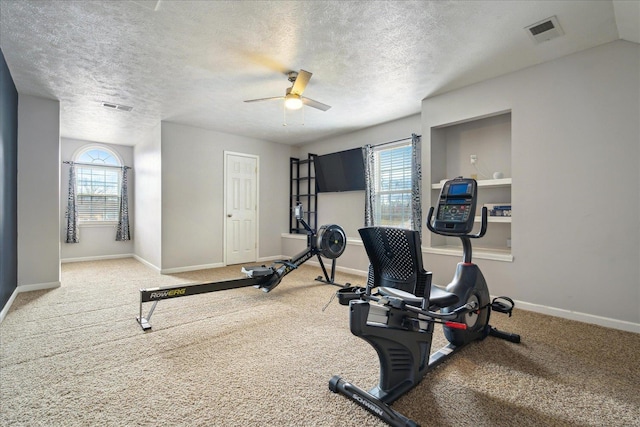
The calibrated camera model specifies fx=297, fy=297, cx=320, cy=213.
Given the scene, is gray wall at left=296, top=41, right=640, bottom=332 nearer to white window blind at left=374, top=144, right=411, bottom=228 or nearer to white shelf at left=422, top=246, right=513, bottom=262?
white shelf at left=422, top=246, right=513, bottom=262

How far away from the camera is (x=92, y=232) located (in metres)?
6.77

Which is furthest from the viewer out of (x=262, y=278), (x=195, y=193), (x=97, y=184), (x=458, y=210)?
(x=97, y=184)

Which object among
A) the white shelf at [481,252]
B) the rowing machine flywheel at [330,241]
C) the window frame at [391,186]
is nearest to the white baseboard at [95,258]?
the rowing machine flywheel at [330,241]

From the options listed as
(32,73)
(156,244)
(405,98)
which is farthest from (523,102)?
(156,244)

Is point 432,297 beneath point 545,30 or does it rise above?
beneath

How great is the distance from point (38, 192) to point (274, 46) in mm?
3997

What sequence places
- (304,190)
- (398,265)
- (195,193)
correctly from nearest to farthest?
(398,265), (195,193), (304,190)

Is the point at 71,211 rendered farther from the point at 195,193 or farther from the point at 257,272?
the point at 257,272

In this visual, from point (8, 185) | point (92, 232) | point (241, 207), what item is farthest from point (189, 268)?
point (92, 232)

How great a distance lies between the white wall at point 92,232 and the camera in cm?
646

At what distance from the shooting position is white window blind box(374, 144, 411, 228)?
196 inches

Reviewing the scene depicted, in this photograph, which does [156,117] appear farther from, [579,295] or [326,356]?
[579,295]

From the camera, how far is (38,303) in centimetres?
358

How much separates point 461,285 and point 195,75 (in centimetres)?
356
